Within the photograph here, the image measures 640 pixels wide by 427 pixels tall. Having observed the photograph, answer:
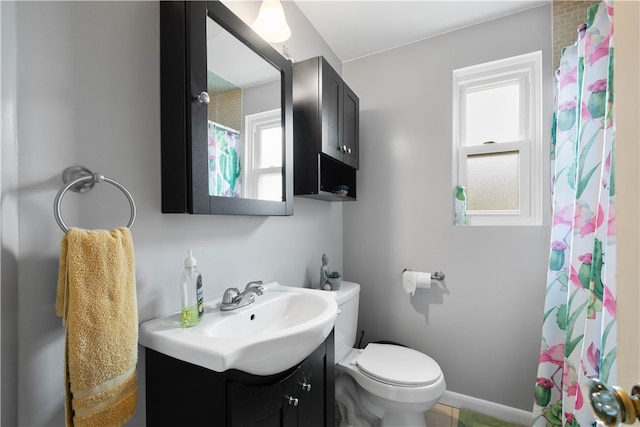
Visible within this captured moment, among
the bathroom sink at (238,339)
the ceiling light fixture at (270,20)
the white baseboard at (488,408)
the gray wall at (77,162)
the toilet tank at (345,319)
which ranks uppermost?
the ceiling light fixture at (270,20)

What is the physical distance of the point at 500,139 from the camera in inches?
70.8

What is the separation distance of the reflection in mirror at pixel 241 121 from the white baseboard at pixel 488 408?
1657 millimetres

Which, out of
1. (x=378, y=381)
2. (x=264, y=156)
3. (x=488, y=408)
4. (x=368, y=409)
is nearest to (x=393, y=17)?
(x=264, y=156)

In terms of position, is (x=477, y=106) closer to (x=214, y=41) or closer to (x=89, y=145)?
(x=214, y=41)

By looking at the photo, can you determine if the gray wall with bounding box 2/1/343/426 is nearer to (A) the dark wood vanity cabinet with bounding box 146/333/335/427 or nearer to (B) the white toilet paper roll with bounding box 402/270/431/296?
(A) the dark wood vanity cabinet with bounding box 146/333/335/427

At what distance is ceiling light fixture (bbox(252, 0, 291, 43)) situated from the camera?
1.23 m

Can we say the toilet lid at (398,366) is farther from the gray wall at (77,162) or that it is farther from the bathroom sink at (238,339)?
the gray wall at (77,162)

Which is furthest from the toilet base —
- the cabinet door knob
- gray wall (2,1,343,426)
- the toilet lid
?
the cabinet door knob

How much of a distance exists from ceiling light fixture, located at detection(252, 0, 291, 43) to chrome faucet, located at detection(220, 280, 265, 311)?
3.56ft

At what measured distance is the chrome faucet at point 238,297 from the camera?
38.7 inches

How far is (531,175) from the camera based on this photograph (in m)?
1.69

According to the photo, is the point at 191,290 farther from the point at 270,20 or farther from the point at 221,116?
the point at 270,20

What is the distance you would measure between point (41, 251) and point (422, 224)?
5.88 feet

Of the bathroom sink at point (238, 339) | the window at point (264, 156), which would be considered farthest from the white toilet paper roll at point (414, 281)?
the window at point (264, 156)
